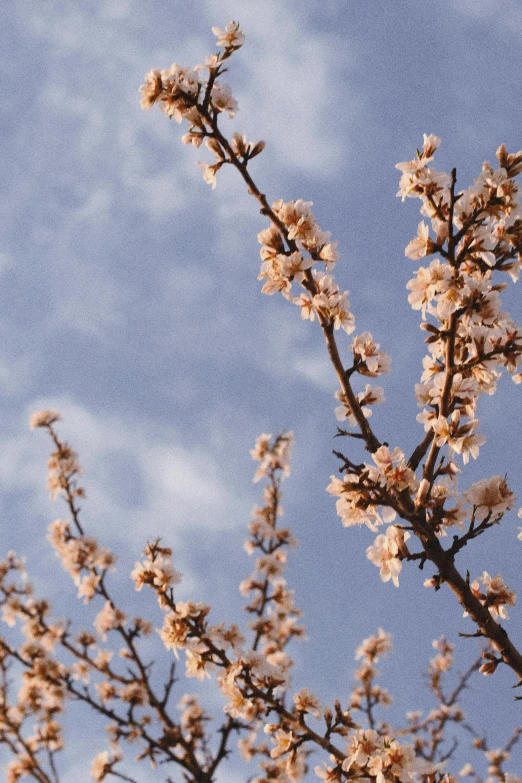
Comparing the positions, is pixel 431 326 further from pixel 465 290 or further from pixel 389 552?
pixel 389 552

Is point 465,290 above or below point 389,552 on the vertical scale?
above

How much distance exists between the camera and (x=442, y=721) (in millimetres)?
10148

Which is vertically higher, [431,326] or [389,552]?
[431,326]

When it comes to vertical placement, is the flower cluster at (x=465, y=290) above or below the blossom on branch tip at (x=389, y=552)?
above

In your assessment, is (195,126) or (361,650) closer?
(195,126)

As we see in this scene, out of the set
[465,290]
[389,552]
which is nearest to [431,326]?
[465,290]

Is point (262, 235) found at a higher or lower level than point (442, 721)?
higher

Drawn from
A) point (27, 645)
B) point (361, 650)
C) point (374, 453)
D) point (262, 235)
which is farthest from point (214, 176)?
point (361, 650)

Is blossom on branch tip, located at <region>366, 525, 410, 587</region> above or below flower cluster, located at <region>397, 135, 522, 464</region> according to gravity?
below

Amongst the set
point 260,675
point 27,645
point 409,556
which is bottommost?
point 409,556

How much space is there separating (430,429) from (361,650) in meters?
7.31

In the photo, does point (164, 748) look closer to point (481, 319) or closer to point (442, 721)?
point (442, 721)

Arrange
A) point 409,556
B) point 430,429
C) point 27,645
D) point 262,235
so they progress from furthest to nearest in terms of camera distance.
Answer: point 27,645 < point 262,235 < point 430,429 < point 409,556

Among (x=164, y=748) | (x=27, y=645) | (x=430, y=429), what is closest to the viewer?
(x=430, y=429)
